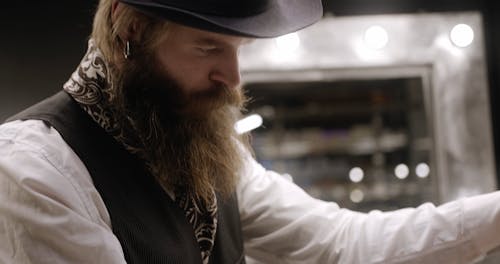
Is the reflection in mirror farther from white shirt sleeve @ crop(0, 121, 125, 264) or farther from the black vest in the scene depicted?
white shirt sleeve @ crop(0, 121, 125, 264)

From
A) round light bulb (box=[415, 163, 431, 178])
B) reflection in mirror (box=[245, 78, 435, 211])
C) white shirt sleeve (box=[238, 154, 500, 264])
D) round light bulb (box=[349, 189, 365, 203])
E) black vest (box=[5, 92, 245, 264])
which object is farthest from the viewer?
round light bulb (box=[349, 189, 365, 203])

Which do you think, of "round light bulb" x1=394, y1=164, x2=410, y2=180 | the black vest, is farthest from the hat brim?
"round light bulb" x1=394, y1=164, x2=410, y2=180

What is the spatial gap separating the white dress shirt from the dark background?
5.22 ft

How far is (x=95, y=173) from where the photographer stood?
1.28m

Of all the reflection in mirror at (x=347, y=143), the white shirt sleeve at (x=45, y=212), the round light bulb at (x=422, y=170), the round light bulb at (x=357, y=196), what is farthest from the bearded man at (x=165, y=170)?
the round light bulb at (x=357, y=196)

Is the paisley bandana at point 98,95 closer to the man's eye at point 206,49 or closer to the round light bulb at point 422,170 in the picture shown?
the man's eye at point 206,49

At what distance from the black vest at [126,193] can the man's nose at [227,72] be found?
24cm

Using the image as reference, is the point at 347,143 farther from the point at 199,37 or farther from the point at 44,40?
the point at 199,37

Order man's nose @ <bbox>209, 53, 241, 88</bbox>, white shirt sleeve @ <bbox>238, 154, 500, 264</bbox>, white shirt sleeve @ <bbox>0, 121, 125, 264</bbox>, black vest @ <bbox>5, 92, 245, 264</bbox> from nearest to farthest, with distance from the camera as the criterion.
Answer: white shirt sleeve @ <bbox>0, 121, 125, 264</bbox> → black vest @ <bbox>5, 92, 245, 264</bbox> → man's nose @ <bbox>209, 53, 241, 88</bbox> → white shirt sleeve @ <bbox>238, 154, 500, 264</bbox>

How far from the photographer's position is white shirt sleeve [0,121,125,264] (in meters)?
1.17

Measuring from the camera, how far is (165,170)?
142cm

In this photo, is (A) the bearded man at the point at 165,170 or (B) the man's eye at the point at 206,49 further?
(B) the man's eye at the point at 206,49

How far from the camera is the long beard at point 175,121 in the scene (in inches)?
55.8

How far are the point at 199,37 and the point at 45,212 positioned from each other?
1.46ft
